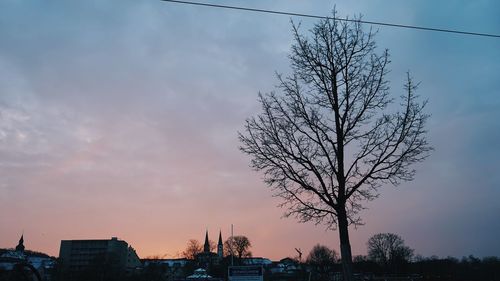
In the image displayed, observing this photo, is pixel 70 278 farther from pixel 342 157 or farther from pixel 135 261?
pixel 135 261

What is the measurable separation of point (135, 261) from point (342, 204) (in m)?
122

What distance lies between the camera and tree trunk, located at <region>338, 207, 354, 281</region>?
11.8 metres

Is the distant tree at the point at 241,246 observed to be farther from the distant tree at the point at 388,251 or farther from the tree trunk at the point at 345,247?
the tree trunk at the point at 345,247

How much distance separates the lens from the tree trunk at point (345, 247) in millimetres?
11836

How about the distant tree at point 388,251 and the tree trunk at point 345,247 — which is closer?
the tree trunk at point 345,247

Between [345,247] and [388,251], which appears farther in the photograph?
[388,251]

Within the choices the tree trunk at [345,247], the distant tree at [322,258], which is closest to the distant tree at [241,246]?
the distant tree at [322,258]

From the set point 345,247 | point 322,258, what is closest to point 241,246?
point 322,258

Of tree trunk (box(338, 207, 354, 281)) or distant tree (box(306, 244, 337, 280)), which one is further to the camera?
distant tree (box(306, 244, 337, 280))

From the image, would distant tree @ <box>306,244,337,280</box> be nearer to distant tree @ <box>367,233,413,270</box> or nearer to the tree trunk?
distant tree @ <box>367,233,413,270</box>

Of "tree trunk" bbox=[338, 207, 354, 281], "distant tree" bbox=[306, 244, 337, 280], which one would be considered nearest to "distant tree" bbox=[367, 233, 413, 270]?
"distant tree" bbox=[306, 244, 337, 280]

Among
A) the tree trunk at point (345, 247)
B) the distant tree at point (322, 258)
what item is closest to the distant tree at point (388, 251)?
the distant tree at point (322, 258)

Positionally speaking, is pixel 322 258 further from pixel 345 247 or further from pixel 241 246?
pixel 345 247

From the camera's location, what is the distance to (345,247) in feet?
39.8
